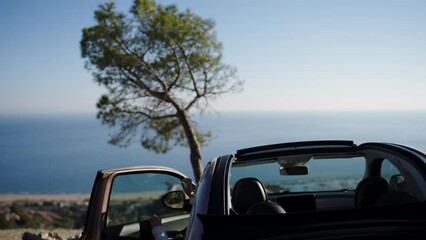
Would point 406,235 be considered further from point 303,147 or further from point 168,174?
point 168,174

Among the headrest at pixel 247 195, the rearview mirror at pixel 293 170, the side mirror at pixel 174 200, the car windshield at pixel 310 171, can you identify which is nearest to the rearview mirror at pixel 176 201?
the side mirror at pixel 174 200

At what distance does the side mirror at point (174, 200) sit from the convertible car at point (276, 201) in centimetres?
1

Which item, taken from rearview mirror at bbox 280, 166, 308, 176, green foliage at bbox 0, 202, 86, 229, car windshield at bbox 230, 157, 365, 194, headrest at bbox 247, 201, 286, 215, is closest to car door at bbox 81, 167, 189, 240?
car windshield at bbox 230, 157, 365, 194

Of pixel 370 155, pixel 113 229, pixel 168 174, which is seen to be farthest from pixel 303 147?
pixel 113 229

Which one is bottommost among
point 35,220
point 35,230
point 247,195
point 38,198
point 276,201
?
point 38,198

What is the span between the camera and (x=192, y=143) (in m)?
18.2

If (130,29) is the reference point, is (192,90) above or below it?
below

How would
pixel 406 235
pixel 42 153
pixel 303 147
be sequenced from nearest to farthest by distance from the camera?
pixel 406 235, pixel 303 147, pixel 42 153

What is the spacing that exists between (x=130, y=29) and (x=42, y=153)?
144844 millimetres

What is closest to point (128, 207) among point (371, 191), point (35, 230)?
point (371, 191)

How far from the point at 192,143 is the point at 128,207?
13067 mm

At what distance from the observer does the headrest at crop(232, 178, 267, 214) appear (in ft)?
10.8

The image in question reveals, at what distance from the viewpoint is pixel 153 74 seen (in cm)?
1770

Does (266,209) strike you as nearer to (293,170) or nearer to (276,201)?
(276,201)
